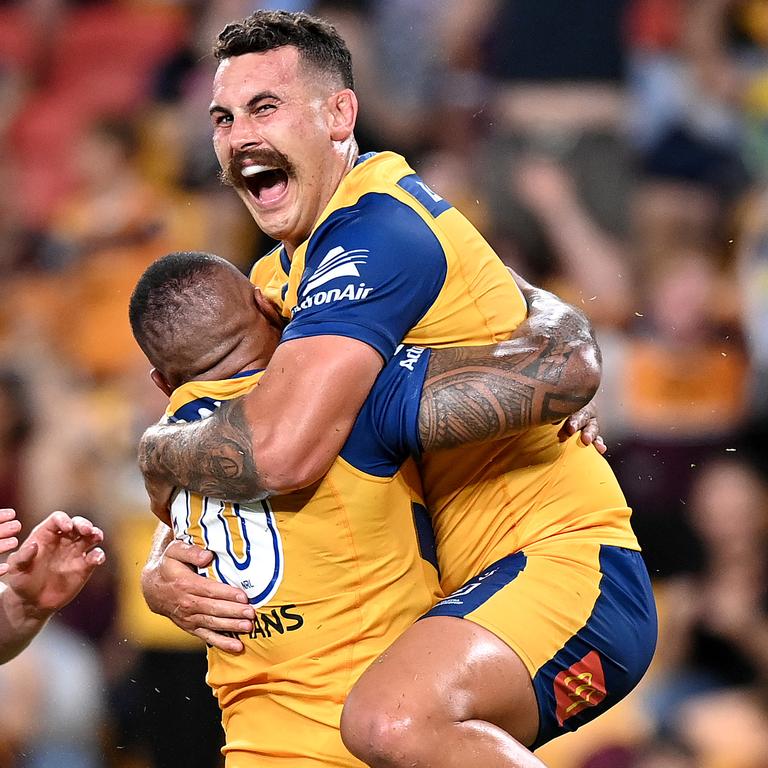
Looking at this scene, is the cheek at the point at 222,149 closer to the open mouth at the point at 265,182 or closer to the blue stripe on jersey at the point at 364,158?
the open mouth at the point at 265,182

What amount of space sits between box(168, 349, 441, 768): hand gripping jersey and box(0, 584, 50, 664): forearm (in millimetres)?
748

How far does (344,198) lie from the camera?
2.98 meters

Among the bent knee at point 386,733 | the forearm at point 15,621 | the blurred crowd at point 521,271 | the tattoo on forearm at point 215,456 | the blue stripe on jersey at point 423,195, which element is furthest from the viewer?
the blurred crowd at point 521,271

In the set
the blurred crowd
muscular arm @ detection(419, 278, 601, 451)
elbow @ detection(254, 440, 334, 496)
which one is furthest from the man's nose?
the blurred crowd

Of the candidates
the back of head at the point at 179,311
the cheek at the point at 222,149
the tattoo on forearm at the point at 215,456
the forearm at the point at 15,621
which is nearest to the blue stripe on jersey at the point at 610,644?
the tattoo on forearm at the point at 215,456

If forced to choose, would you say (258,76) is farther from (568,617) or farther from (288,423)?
(568,617)

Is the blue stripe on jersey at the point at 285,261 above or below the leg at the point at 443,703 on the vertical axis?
above

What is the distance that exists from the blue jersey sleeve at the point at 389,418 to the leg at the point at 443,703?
37 centimetres

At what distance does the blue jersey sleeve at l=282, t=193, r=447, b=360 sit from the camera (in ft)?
9.11

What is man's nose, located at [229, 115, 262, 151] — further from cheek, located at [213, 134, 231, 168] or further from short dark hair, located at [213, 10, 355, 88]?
short dark hair, located at [213, 10, 355, 88]

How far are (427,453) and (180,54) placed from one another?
461 cm

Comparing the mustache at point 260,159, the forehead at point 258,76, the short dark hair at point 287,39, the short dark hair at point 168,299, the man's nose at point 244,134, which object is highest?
the short dark hair at point 287,39

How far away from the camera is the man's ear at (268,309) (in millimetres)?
3027

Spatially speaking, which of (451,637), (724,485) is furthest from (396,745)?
(724,485)
